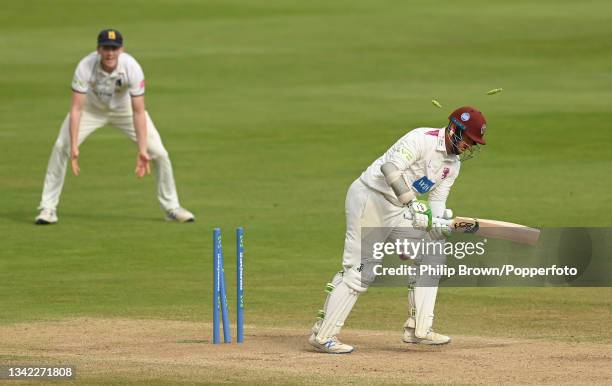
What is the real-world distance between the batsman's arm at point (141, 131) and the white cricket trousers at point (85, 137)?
Answer: 1.64ft

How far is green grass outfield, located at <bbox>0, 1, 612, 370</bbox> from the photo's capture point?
13.7 metres

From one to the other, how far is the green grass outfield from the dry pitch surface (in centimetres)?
70

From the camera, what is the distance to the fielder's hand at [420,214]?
410 inches

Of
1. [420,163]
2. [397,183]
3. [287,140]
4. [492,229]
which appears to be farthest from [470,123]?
[287,140]

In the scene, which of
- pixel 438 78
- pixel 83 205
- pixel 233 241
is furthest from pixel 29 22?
pixel 233 241

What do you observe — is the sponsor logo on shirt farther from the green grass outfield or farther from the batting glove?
the green grass outfield

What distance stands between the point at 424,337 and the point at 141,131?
640cm

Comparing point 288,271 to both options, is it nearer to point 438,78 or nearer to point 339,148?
point 339,148

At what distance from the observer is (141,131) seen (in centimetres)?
1656

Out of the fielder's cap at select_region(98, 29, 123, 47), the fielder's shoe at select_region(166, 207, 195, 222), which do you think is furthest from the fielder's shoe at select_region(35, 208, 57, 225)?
the fielder's cap at select_region(98, 29, 123, 47)

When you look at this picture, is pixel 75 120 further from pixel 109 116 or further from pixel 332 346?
pixel 332 346

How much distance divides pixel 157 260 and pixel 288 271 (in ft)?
4.96

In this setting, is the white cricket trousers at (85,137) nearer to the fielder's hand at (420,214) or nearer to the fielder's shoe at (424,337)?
the fielder's shoe at (424,337)

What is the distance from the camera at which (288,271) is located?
48.4ft
